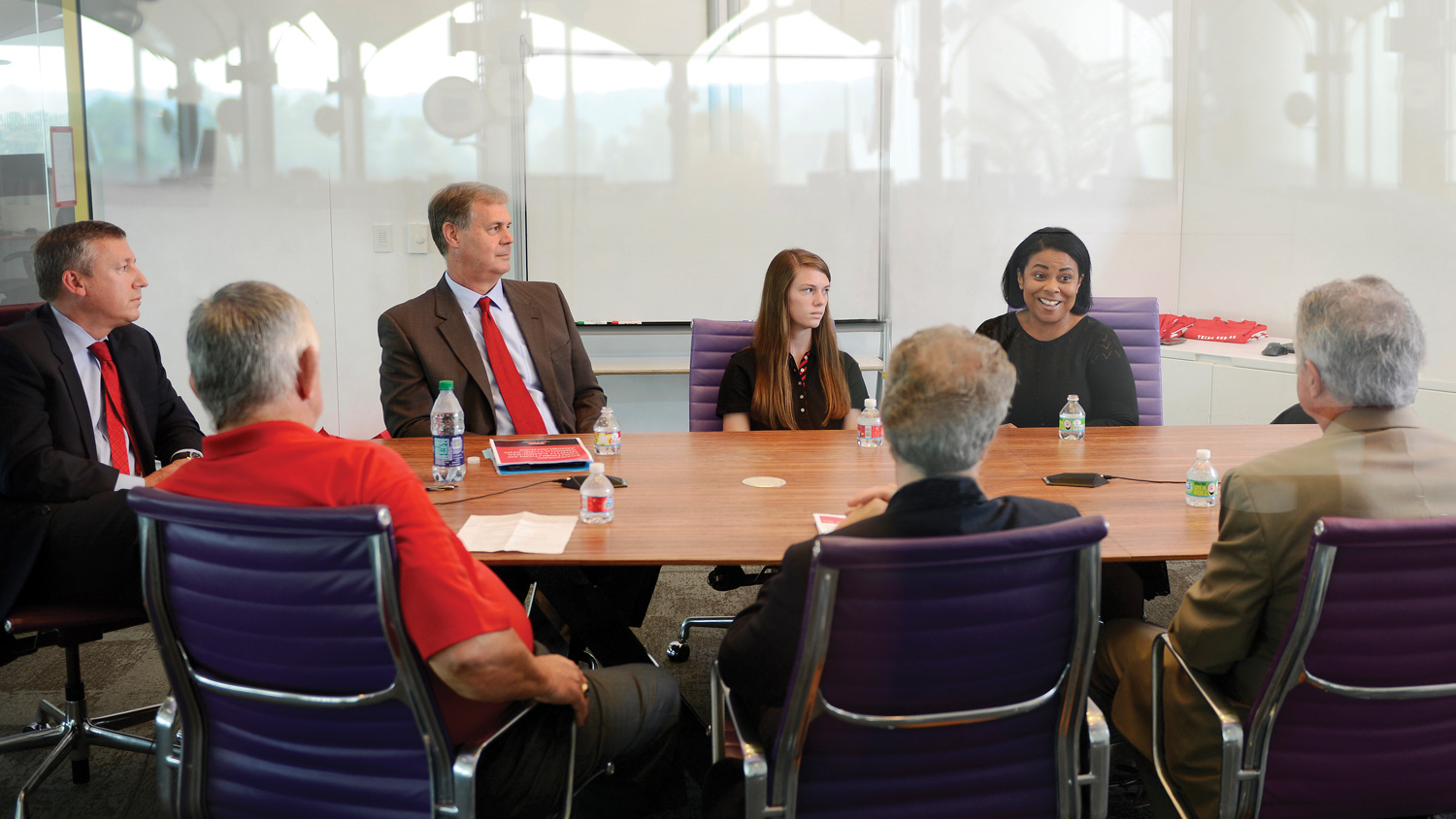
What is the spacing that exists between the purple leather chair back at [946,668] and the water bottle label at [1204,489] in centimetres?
89

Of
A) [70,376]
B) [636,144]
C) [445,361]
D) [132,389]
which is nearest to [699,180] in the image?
[636,144]

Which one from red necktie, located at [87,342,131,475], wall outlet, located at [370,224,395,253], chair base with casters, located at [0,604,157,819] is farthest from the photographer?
wall outlet, located at [370,224,395,253]

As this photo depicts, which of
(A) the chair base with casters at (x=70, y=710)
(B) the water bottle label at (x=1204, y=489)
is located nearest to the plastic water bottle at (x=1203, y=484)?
(B) the water bottle label at (x=1204, y=489)

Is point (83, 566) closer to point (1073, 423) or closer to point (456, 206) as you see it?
point (456, 206)

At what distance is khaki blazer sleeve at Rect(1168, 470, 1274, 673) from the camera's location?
4.90 ft

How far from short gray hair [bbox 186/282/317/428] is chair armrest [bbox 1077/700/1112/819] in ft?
4.16

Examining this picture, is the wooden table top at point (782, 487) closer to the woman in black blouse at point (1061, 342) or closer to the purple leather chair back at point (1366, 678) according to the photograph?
the woman in black blouse at point (1061, 342)

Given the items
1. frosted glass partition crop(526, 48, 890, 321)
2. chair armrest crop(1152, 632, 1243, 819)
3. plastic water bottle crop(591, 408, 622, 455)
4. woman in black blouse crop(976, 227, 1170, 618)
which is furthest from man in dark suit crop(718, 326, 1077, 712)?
frosted glass partition crop(526, 48, 890, 321)

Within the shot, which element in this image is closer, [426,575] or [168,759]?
[426,575]

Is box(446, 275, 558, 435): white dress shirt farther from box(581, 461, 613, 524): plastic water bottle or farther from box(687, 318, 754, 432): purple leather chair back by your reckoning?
box(581, 461, 613, 524): plastic water bottle

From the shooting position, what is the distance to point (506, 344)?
3.26 metres

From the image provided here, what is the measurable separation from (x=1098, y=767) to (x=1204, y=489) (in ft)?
2.71

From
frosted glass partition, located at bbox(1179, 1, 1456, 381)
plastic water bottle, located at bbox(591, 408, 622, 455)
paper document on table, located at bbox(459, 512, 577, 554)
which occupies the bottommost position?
paper document on table, located at bbox(459, 512, 577, 554)

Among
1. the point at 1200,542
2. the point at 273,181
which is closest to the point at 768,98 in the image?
the point at 273,181
